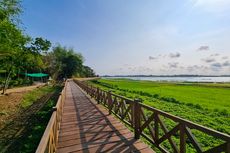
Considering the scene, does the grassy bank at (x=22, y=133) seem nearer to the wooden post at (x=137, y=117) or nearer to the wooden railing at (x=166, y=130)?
the wooden railing at (x=166, y=130)

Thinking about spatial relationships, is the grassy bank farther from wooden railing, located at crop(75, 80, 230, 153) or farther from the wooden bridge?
wooden railing, located at crop(75, 80, 230, 153)

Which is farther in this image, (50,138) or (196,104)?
(196,104)

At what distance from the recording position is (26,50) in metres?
22.2

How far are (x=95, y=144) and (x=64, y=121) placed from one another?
340 cm

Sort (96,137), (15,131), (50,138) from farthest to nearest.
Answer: (15,131) → (96,137) → (50,138)

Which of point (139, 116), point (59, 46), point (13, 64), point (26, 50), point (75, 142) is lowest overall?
point (75, 142)

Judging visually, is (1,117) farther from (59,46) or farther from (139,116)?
(59,46)

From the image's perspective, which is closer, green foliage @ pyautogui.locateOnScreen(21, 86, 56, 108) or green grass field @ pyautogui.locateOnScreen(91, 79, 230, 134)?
green grass field @ pyautogui.locateOnScreen(91, 79, 230, 134)

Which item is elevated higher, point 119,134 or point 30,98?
point 119,134

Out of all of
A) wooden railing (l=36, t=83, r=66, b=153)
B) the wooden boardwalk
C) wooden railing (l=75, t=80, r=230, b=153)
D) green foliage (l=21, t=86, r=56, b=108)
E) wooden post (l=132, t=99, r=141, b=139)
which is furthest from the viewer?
green foliage (l=21, t=86, r=56, b=108)

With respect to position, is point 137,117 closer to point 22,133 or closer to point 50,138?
point 50,138

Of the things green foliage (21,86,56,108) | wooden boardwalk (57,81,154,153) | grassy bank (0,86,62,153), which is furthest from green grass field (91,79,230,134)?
green foliage (21,86,56,108)

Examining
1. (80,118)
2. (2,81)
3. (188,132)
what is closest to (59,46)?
(2,81)

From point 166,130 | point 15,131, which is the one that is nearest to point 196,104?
point 166,130
